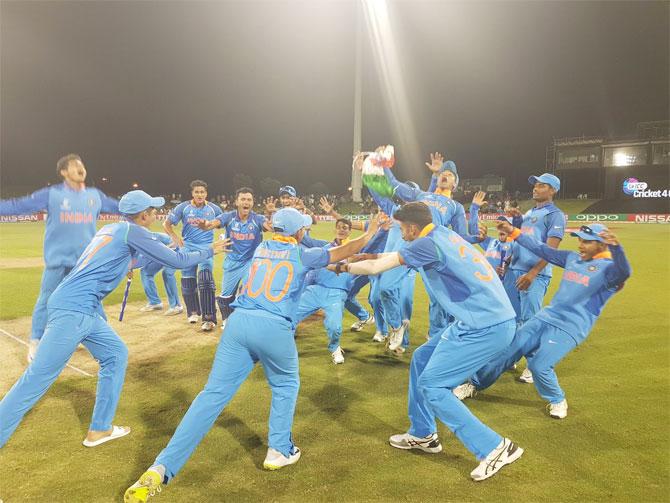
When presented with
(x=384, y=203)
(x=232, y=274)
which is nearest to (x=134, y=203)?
(x=232, y=274)

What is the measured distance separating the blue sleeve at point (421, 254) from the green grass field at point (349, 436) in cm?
178

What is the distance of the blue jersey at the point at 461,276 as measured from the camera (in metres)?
3.95

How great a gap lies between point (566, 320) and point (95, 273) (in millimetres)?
4686

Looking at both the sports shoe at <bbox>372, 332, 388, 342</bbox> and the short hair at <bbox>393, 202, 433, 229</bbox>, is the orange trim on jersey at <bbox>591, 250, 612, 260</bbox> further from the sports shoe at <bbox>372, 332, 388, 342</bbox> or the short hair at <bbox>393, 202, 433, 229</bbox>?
the sports shoe at <bbox>372, 332, 388, 342</bbox>

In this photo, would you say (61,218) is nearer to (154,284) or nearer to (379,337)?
(154,284)

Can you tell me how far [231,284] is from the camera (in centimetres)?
830

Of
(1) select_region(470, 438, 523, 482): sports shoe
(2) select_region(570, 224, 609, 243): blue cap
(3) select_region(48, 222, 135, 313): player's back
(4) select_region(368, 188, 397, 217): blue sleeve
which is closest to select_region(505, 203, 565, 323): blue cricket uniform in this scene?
(2) select_region(570, 224, 609, 243): blue cap

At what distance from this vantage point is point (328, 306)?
6777mm

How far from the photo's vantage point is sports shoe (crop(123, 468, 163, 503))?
3.33 meters

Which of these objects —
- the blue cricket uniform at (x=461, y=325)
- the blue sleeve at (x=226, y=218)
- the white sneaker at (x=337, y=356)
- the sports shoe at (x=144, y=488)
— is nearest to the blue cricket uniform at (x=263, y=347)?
the sports shoe at (x=144, y=488)

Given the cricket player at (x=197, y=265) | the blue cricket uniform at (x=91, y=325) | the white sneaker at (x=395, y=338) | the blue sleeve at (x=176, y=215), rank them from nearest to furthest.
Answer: the blue cricket uniform at (x=91, y=325)
the white sneaker at (x=395, y=338)
the cricket player at (x=197, y=265)
the blue sleeve at (x=176, y=215)

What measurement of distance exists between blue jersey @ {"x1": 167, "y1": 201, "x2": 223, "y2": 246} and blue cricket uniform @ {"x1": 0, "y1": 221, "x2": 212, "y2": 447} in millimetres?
4545

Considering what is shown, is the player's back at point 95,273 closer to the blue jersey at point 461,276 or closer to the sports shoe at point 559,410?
the blue jersey at point 461,276

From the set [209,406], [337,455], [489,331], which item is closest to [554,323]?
[489,331]
